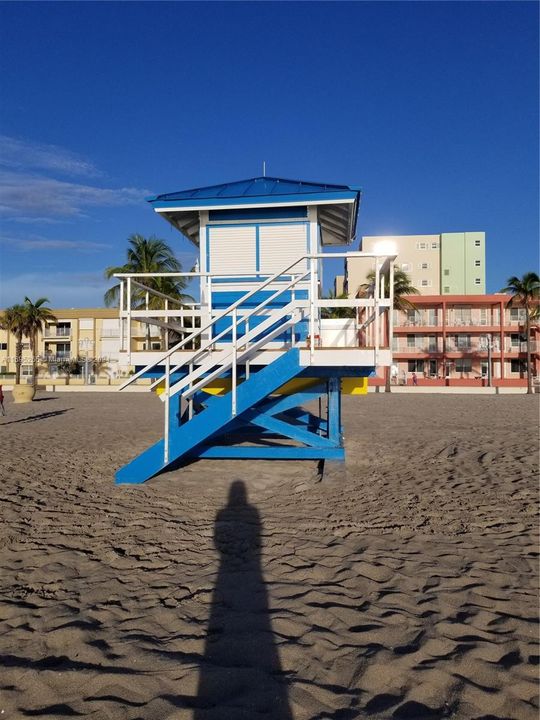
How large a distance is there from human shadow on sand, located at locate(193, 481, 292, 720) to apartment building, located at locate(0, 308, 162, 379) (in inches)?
2318

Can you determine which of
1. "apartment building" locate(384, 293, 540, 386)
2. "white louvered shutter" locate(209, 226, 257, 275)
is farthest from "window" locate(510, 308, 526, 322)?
"white louvered shutter" locate(209, 226, 257, 275)

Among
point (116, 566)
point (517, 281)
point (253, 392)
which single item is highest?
point (517, 281)

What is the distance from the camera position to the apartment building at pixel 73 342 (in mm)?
63156

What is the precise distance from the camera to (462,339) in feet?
187

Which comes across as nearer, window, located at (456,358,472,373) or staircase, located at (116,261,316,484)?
staircase, located at (116,261,316,484)

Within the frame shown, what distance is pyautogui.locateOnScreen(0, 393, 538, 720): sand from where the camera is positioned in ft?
9.45

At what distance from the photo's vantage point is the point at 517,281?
49.0m

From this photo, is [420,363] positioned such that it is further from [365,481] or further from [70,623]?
[70,623]

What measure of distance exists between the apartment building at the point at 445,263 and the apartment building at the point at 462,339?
48.2 ft

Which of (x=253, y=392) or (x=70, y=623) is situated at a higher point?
(x=253, y=392)

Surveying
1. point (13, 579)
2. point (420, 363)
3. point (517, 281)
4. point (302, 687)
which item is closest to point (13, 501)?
point (13, 579)

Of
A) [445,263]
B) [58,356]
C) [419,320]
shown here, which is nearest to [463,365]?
[419,320]

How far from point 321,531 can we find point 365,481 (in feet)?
8.76

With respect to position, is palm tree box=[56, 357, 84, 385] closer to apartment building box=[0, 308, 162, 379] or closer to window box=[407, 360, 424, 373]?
apartment building box=[0, 308, 162, 379]
